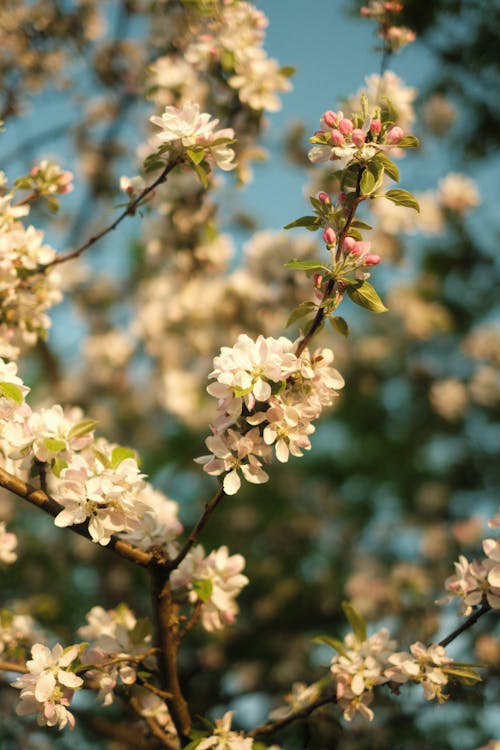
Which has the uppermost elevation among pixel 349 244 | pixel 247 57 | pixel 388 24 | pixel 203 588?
pixel 388 24

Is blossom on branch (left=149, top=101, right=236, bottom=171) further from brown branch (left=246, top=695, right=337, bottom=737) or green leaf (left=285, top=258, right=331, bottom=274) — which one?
brown branch (left=246, top=695, right=337, bottom=737)

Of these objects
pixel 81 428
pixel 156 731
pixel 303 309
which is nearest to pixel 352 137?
pixel 303 309

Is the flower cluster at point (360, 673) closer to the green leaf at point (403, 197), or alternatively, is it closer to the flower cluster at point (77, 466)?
the flower cluster at point (77, 466)

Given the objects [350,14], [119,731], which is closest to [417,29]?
[350,14]

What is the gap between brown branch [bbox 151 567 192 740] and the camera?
4.98ft

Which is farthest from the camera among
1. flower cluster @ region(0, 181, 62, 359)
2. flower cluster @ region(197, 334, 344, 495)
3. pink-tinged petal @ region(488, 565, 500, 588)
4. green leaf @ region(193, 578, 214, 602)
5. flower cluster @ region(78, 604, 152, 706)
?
flower cluster @ region(0, 181, 62, 359)

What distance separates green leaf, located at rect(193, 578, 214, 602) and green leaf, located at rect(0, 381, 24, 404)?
2.08 ft

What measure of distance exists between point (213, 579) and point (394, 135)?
3.67 feet

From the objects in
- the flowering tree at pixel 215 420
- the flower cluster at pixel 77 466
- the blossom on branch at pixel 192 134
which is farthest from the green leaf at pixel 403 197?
the flower cluster at pixel 77 466

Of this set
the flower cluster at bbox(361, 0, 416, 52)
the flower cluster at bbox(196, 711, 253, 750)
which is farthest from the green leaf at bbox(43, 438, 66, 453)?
the flower cluster at bbox(361, 0, 416, 52)

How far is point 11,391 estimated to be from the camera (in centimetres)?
133

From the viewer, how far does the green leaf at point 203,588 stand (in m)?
1.62

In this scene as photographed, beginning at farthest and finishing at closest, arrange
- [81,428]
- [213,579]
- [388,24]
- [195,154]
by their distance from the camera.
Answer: [388,24]
[213,579]
[195,154]
[81,428]

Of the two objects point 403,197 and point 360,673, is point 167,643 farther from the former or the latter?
point 403,197
